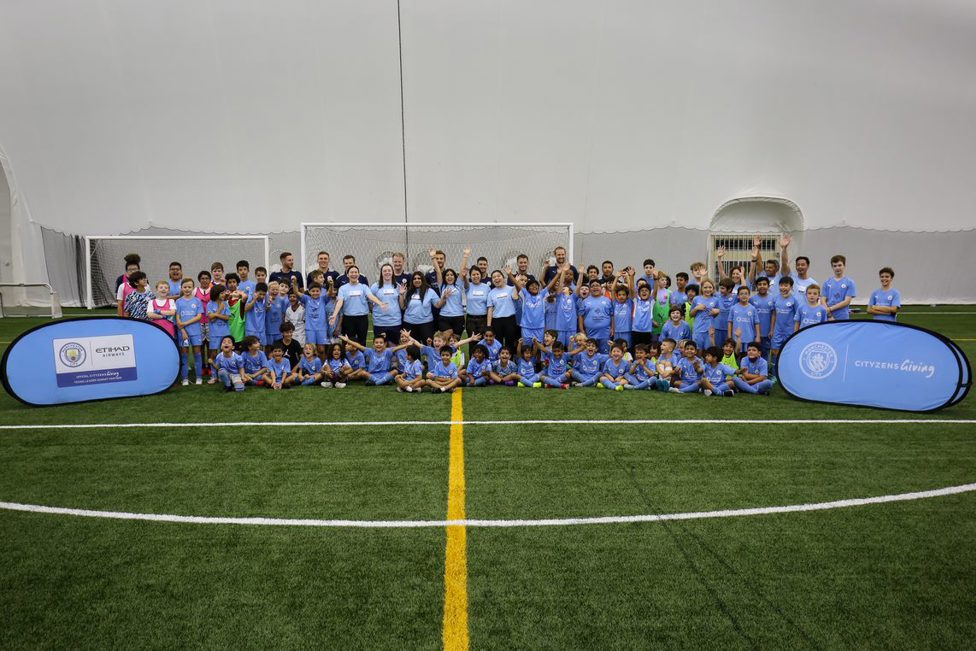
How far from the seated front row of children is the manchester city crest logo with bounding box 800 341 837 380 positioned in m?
0.52

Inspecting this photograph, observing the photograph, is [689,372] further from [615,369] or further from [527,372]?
[527,372]

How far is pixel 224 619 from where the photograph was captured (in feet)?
9.47

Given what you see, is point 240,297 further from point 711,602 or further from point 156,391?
point 711,602

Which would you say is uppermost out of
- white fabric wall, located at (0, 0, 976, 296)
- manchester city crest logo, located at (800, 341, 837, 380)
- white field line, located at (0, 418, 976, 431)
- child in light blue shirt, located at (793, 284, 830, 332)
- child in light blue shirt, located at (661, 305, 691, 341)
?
white fabric wall, located at (0, 0, 976, 296)

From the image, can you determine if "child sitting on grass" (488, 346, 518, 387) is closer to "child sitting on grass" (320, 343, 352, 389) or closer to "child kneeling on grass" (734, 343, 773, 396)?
"child sitting on grass" (320, 343, 352, 389)

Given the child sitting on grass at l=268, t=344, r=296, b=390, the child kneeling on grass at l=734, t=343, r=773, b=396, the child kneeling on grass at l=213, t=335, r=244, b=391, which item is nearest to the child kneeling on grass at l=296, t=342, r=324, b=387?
the child sitting on grass at l=268, t=344, r=296, b=390

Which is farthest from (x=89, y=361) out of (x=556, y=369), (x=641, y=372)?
(x=641, y=372)

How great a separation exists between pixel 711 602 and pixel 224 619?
7.84 ft

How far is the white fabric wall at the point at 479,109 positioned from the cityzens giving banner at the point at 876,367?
12258mm

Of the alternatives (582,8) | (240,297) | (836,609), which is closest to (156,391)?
(240,297)

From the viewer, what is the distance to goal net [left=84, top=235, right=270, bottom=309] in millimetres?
17859

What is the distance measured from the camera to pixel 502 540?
369 centimetres

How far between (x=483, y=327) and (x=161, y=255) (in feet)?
44.5

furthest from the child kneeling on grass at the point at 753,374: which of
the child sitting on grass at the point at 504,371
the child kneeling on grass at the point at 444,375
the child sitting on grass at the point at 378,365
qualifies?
the child sitting on grass at the point at 378,365
